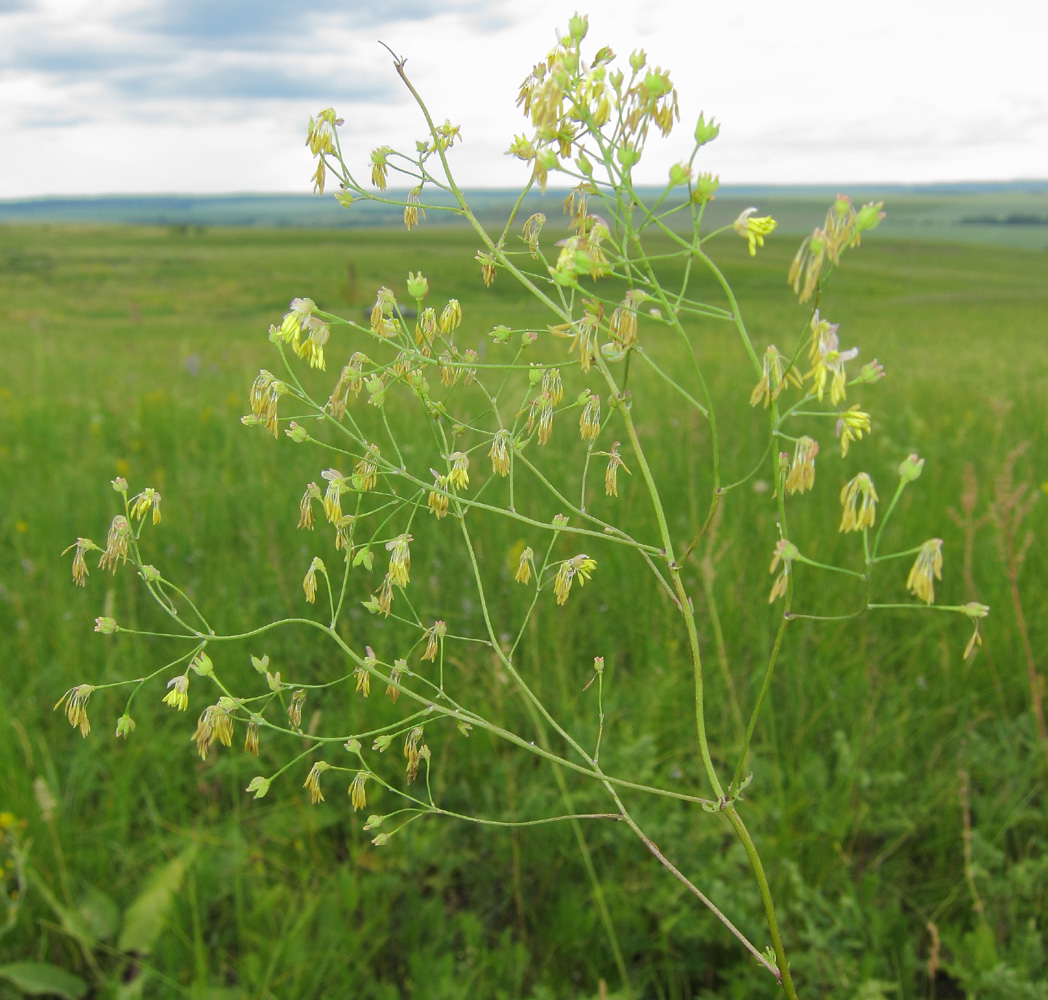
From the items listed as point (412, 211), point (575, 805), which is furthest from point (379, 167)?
point (575, 805)

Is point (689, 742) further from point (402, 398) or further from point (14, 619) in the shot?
point (402, 398)

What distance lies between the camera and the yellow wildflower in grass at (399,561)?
3.63 ft

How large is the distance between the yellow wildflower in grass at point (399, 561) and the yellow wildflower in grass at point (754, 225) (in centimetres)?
58

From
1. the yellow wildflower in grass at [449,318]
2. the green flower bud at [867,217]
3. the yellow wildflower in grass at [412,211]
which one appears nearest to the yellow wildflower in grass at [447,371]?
the yellow wildflower in grass at [449,318]

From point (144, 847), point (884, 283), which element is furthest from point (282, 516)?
point (884, 283)

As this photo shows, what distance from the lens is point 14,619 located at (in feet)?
10.6

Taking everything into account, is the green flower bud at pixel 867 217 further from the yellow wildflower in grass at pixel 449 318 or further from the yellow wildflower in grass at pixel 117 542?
the yellow wildflower in grass at pixel 117 542

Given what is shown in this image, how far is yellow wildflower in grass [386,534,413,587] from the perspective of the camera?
1105 millimetres

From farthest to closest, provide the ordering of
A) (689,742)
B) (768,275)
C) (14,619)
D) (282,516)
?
(768,275) → (282,516) → (14,619) → (689,742)

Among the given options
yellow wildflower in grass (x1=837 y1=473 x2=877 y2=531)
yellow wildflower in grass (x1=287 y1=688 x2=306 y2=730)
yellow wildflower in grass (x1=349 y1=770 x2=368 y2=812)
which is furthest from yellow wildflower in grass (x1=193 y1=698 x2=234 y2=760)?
yellow wildflower in grass (x1=837 y1=473 x2=877 y2=531)

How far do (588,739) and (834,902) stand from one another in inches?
32.0

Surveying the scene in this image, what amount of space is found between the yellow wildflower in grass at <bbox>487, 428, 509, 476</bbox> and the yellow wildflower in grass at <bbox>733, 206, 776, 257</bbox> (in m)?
0.39

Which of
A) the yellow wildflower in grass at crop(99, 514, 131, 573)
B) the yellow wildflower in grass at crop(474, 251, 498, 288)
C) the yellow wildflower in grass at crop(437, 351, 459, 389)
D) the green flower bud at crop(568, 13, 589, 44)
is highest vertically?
the green flower bud at crop(568, 13, 589, 44)

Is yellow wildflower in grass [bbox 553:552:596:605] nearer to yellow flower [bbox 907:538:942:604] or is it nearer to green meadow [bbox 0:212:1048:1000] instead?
yellow flower [bbox 907:538:942:604]
